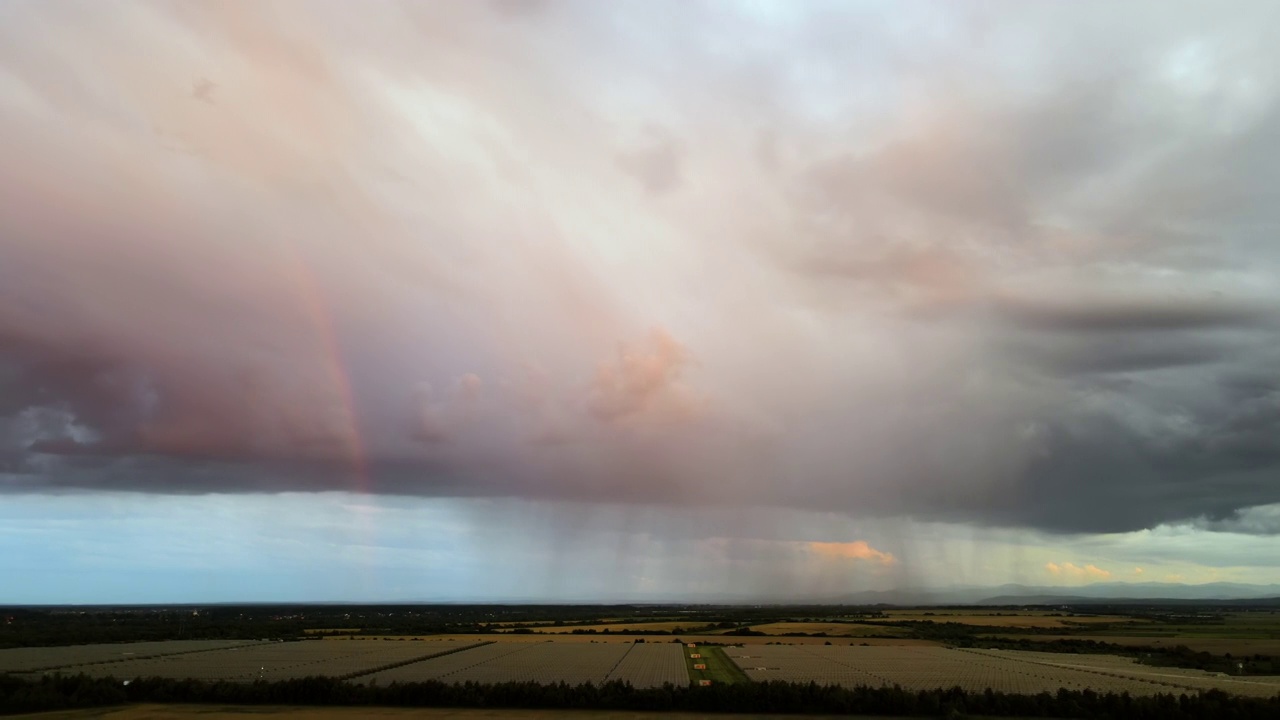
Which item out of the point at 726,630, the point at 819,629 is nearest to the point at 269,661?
the point at 726,630

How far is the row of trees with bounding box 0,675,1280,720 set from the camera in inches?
2425

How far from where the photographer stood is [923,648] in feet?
410

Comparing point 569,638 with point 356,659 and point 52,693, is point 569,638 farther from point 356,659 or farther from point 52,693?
point 52,693

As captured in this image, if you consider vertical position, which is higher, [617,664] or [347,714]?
[347,714]

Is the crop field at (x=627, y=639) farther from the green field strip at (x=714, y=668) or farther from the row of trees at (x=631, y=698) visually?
the row of trees at (x=631, y=698)

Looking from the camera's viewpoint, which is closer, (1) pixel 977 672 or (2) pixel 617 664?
(1) pixel 977 672

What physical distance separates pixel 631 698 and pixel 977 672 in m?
42.5

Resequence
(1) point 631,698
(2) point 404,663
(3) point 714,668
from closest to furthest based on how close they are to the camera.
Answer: (1) point 631,698 → (3) point 714,668 → (2) point 404,663

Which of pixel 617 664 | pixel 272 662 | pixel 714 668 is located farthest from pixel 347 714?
pixel 714 668

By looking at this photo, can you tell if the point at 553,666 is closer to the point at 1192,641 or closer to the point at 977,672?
Result: the point at 977,672

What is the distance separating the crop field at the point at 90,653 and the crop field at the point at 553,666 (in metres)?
37.4

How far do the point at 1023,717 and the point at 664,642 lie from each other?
77.9 metres

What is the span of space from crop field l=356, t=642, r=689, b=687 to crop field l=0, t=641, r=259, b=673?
37353 mm

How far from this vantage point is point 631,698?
6469 centimetres
